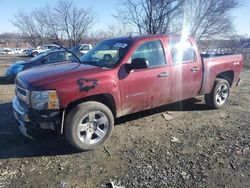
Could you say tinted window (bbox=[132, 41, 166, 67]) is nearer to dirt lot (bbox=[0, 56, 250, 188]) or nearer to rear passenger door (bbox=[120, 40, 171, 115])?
rear passenger door (bbox=[120, 40, 171, 115])

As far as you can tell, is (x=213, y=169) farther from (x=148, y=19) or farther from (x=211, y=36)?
(x=211, y=36)

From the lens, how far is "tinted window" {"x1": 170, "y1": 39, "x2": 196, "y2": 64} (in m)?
5.29

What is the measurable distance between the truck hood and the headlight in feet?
0.42

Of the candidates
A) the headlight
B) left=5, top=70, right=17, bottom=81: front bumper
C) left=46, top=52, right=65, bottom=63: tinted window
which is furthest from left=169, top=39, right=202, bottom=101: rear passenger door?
left=5, top=70, right=17, bottom=81: front bumper

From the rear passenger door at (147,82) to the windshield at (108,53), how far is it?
0.26m

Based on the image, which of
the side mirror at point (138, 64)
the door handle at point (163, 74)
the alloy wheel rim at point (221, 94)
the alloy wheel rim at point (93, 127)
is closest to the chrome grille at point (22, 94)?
the alloy wheel rim at point (93, 127)

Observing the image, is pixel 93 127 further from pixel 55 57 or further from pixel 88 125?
pixel 55 57

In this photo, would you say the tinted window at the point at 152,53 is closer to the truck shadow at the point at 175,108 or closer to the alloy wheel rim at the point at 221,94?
the truck shadow at the point at 175,108

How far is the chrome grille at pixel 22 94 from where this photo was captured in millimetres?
3969

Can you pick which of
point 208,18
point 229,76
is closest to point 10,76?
point 229,76

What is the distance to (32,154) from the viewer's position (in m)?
4.13

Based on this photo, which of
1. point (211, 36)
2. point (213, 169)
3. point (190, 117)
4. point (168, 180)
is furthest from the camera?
point (211, 36)

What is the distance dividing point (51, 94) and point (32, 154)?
1.08 m

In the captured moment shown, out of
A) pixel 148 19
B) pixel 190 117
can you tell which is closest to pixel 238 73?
pixel 190 117
